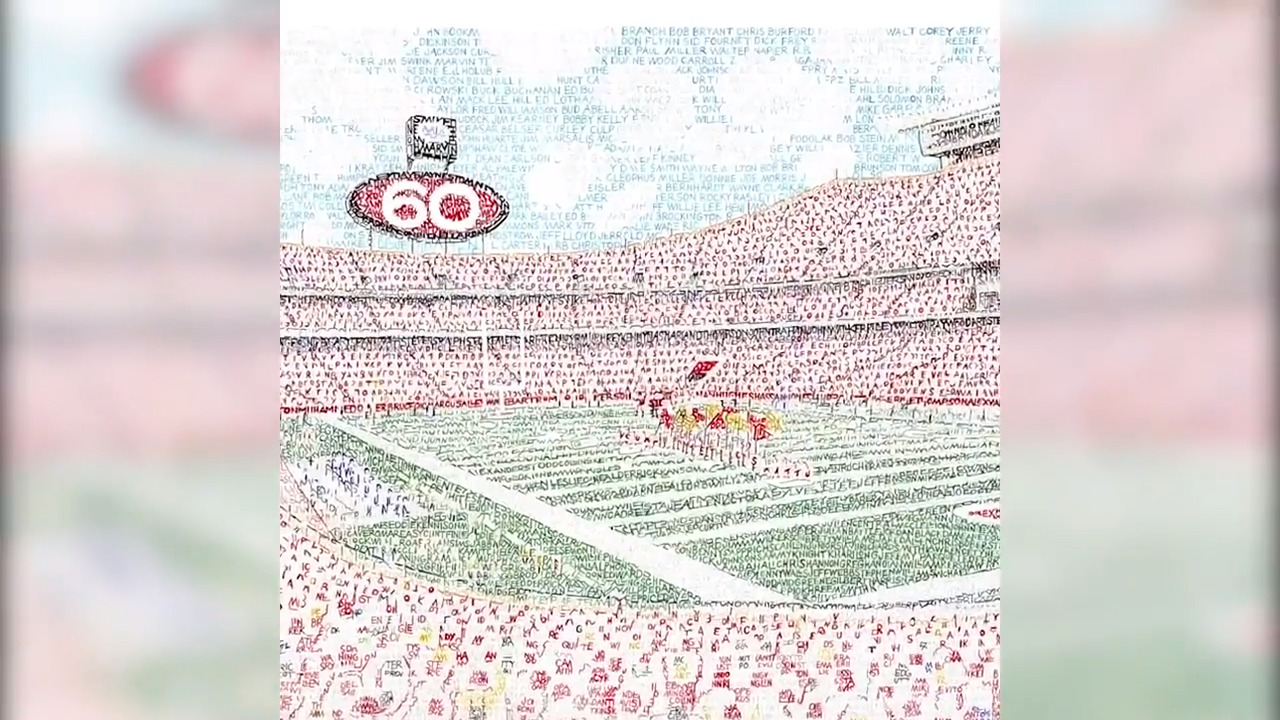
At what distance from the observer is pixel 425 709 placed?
2.35 m

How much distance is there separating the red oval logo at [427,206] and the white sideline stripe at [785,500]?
86 centimetres

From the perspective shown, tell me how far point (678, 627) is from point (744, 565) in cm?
24

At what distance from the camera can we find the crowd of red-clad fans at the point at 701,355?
7.67 ft

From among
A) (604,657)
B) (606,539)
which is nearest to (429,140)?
(606,539)

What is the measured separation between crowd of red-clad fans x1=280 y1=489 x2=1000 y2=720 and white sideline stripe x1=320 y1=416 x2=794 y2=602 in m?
0.06

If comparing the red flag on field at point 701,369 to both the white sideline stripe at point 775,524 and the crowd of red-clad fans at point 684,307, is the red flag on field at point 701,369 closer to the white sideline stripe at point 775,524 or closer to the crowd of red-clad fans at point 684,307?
the crowd of red-clad fans at point 684,307

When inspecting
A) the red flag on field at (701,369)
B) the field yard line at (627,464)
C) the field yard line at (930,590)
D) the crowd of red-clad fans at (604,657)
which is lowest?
the crowd of red-clad fans at (604,657)
